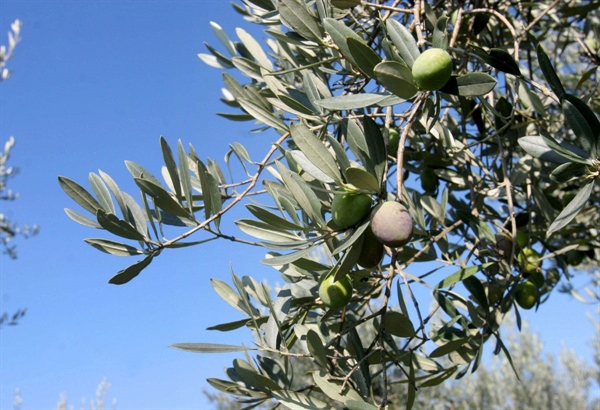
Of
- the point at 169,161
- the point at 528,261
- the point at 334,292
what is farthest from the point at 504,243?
the point at 169,161

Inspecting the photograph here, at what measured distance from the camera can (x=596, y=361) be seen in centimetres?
1159

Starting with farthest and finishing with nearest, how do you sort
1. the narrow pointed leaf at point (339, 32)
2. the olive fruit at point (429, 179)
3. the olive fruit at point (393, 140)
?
the olive fruit at point (429, 179)
the olive fruit at point (393, 140)
the narrow pointed leaf at point (339, 32)

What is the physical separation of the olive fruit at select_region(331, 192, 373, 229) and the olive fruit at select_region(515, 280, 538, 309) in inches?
34.0

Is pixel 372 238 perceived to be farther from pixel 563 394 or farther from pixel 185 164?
pixel 563 394

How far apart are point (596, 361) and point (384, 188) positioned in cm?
1239

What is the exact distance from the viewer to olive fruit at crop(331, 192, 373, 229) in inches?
39.6

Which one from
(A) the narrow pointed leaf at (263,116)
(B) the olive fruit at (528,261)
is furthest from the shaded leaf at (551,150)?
(B) the olive fruit at (528,261)

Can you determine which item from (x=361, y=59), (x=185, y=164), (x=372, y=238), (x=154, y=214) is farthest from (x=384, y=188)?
(x=154, y=214)

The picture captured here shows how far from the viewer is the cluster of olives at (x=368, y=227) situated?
929 mm

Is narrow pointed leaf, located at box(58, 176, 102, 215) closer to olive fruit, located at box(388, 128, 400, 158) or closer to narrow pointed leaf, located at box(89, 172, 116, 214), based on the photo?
narrow pointed leaf, located at box(89, 172, 116, 214)

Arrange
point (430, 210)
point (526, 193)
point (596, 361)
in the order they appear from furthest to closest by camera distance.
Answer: point (596, 361) → point (526, 193) → point (430, 210)

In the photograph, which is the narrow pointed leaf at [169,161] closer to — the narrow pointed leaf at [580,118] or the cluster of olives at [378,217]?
the cluster of olives at [378,217]

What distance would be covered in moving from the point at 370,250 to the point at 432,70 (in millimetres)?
331

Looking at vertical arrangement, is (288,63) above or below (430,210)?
above
